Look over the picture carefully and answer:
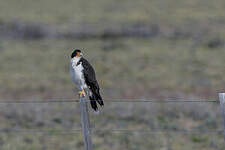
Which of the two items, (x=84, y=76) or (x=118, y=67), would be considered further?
(x=118, y=67)

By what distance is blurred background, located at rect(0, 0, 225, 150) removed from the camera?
13.0 m

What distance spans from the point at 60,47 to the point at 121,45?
10.5ft

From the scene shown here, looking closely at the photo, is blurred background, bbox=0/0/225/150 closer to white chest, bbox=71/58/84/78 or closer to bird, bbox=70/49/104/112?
bird, bbox=70/49/104/112

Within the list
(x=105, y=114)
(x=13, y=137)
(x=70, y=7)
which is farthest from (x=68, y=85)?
(x=70, y=7)

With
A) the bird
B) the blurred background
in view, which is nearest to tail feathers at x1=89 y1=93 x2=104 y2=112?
the bird

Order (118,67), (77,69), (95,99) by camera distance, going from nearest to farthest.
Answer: (95,99) < (77,69) < (118,67)

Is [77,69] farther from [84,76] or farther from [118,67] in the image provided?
[118,67]

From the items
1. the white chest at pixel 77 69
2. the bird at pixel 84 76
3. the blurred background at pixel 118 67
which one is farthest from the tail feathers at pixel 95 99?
the blurred background at pixel 118 67

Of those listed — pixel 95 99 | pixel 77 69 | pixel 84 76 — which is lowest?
pixel 95 99

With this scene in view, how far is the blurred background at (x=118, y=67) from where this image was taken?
1302 centimetres

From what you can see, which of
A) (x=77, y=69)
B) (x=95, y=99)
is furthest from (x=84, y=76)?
(x=95, y=99)

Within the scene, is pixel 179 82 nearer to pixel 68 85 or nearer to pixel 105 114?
pixel 68 85

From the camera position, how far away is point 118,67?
2398 centimetres

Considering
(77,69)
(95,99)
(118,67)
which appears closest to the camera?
(95,99)
